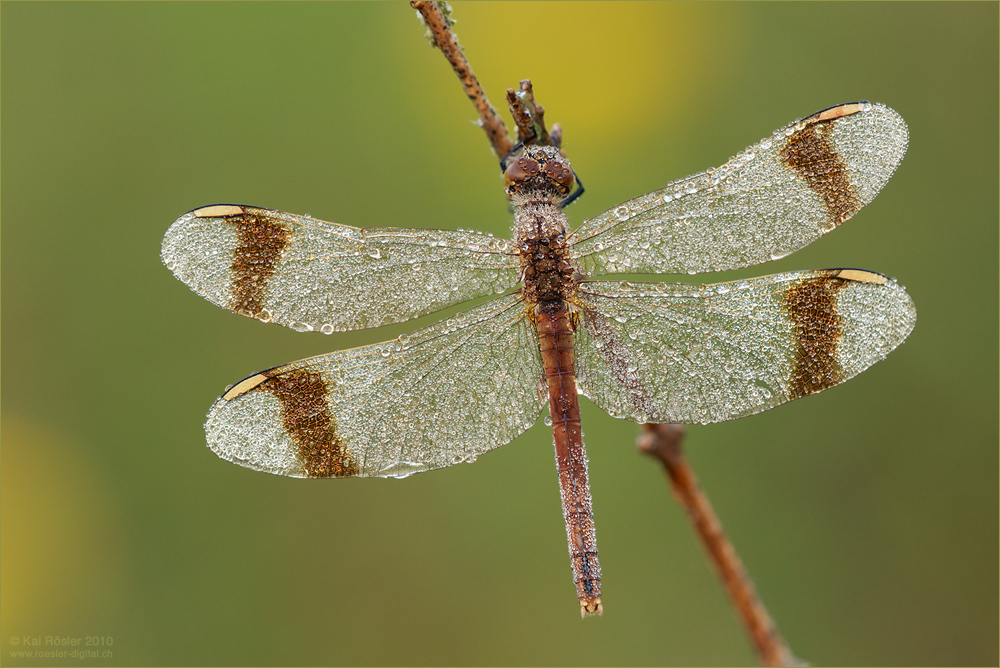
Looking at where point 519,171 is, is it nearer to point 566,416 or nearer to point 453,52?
point 453,52

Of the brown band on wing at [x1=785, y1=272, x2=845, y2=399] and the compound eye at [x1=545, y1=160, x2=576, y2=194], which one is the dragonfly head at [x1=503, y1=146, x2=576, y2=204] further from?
the brown band on wing at [x1=785, y1=272, x2=845, y2=399]

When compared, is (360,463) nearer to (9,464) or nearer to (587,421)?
(587,421)

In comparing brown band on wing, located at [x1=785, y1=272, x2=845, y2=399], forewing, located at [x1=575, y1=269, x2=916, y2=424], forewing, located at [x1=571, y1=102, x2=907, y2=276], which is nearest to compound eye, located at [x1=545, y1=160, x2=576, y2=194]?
forewing, located at [x1=571, y1=102, x2=907, y2=276]

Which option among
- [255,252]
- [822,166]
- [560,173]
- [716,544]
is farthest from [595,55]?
[716,544]

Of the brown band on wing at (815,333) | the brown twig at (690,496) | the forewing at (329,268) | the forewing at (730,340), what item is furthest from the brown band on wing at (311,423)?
the brown band on wing at (815,333)

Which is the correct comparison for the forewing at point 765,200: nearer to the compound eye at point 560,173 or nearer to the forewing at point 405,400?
the compound eye at point 560,173

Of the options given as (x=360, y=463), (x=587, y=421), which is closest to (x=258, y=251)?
(x=360, y=463)
